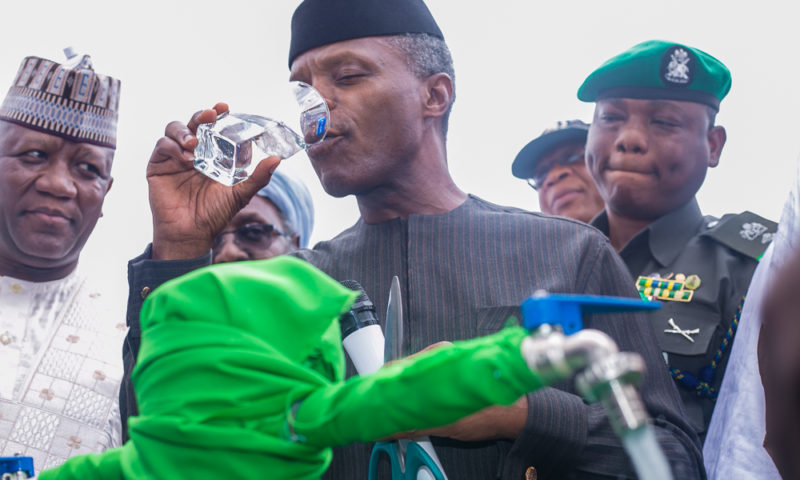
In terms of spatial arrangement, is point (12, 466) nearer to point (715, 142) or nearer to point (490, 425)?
point (490, 425)

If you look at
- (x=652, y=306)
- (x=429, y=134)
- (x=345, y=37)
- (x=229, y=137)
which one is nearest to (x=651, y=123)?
(x=429, y=134)

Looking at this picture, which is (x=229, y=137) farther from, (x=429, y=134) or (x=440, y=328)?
(x=440, y=328)

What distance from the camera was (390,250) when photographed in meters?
2.72

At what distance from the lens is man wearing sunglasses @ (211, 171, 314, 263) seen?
4.51m

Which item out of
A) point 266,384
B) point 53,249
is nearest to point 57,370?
point 53,249

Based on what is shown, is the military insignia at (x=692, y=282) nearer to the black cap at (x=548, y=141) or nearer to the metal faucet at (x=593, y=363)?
the black cap at (x=548, y=141)

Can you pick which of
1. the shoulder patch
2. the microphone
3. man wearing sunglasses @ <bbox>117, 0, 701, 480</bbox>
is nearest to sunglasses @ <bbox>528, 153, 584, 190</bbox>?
the shoulder patch

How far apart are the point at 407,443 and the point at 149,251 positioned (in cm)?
119

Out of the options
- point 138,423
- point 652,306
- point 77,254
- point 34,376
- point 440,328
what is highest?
point 652,306

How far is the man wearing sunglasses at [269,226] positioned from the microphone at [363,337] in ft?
8.42

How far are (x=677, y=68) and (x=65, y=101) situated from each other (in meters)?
2.73

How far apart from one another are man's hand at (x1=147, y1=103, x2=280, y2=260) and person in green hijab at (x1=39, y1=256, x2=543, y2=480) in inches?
49.2

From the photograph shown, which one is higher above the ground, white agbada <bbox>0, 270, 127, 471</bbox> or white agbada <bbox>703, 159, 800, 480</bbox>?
white agbada <bbox>703, 159, 800, 480</bbox>

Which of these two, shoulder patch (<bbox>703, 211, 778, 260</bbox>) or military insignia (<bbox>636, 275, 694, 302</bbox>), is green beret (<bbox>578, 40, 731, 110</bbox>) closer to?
shoulder patch (<bbox>703, 211, 778, 260</bbox>)
